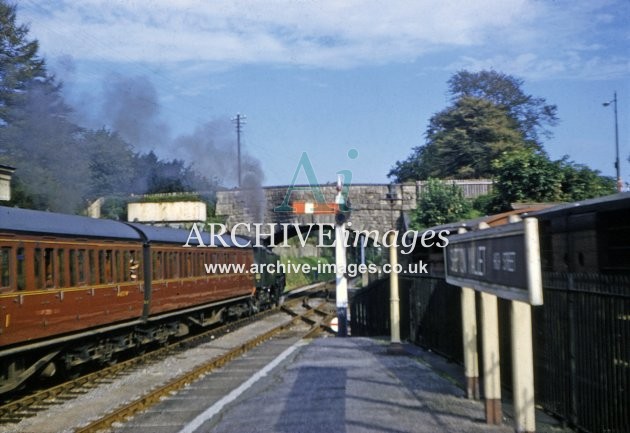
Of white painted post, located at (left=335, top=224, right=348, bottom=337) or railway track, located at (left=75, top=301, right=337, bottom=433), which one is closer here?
railway track, located at (left=75, top=301, right=337, bottom=433)

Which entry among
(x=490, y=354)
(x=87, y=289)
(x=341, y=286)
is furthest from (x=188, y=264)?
(x=490, y=354)

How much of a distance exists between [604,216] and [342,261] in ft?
47.4

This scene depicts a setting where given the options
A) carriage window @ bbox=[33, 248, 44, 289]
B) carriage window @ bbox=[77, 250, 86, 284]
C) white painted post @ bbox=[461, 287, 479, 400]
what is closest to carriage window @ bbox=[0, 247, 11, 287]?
carriage window @ bbox=[33, 248, 44, 289]

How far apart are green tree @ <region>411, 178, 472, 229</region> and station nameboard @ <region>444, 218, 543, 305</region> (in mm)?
26126

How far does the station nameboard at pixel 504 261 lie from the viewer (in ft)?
15.6

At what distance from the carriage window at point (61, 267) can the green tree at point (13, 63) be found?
42.9 feet

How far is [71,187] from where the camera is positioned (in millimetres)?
22531

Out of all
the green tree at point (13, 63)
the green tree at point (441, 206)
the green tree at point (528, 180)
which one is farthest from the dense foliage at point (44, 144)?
the green tree at point (528, 180)

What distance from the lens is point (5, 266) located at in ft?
35.2

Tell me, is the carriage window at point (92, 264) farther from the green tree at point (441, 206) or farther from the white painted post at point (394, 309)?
Result: the green tree at point (441, 206)

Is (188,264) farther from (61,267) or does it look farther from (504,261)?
(504,261)

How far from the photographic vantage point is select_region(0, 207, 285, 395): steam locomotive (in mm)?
11141

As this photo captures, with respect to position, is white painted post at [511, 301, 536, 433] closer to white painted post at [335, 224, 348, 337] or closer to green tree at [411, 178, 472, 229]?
white painted post at [335, 224, 348, 337]

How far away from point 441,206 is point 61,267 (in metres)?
23.1
